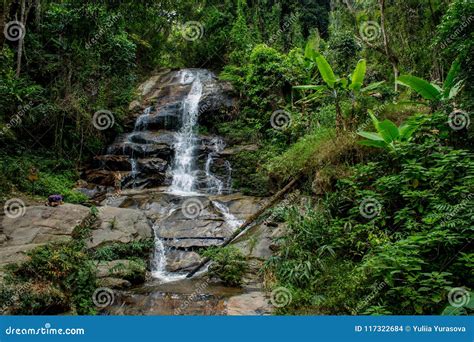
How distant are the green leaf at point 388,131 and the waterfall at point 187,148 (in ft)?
26.0

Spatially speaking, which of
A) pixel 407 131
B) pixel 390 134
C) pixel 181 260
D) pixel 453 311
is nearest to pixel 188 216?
pixel 181 260

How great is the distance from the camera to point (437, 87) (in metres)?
7.17

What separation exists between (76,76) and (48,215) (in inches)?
302

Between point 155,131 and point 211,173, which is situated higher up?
→ point 155,131

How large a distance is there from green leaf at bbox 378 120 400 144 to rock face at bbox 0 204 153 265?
18.7 ft

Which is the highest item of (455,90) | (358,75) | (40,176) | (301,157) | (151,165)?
(358,75)

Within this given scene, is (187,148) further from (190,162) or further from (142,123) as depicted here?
(142,123)

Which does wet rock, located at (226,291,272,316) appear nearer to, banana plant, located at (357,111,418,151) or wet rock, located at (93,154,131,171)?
banana plant, located at (357,111,418,151)

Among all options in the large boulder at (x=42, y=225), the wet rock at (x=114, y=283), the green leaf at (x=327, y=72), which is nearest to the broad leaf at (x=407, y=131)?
the green leaf at (x=327, y=72)

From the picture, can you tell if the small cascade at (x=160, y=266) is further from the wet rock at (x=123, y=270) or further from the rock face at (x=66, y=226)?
the wet rock at (x=123, y=270)

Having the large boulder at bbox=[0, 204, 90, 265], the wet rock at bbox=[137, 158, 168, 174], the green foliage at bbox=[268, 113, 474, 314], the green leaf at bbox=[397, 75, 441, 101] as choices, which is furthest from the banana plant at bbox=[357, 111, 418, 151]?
the wet rock at bbox=[137, 158, 168, 174]

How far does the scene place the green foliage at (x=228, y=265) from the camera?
7.00m

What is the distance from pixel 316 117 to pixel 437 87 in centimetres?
367

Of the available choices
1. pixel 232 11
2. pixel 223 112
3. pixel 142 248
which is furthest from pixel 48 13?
pixel 232 11
